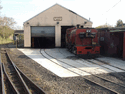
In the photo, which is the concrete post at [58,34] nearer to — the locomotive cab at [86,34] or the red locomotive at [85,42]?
the red locomotive at [85,42]

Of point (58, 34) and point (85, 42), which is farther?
point (58, 34)

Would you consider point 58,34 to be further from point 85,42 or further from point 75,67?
point 75,67

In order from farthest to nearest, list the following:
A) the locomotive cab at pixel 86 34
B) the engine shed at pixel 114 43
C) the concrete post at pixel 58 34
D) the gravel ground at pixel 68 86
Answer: the concrete post at pixel 58 34, the engine shed at pixel 114 43, the locomotive cab at pixel 86 34, the gravel ground at pixel 68 86

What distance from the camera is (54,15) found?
22.0 metres

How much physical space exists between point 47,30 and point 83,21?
6.36 meters

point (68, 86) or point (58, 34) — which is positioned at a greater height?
point (58, 34)

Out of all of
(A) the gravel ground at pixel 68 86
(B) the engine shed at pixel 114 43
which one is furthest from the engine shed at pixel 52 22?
(A) the gravel ground at pixel 68 86

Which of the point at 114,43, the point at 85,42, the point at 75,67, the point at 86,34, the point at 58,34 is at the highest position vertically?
the point at 58,34

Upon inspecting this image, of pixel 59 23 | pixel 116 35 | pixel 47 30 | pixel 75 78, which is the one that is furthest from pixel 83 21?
pixel 75 78

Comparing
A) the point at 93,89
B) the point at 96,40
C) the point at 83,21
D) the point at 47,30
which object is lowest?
the point at 93,89

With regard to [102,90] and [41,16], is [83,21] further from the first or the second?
[102,90]

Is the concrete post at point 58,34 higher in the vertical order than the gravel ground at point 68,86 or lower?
higher

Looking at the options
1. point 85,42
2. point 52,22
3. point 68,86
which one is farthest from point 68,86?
point 52,22

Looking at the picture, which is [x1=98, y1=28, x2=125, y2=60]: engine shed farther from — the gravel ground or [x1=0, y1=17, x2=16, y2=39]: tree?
[x1=0, y1=17, x2=16, y2=39]: tree
